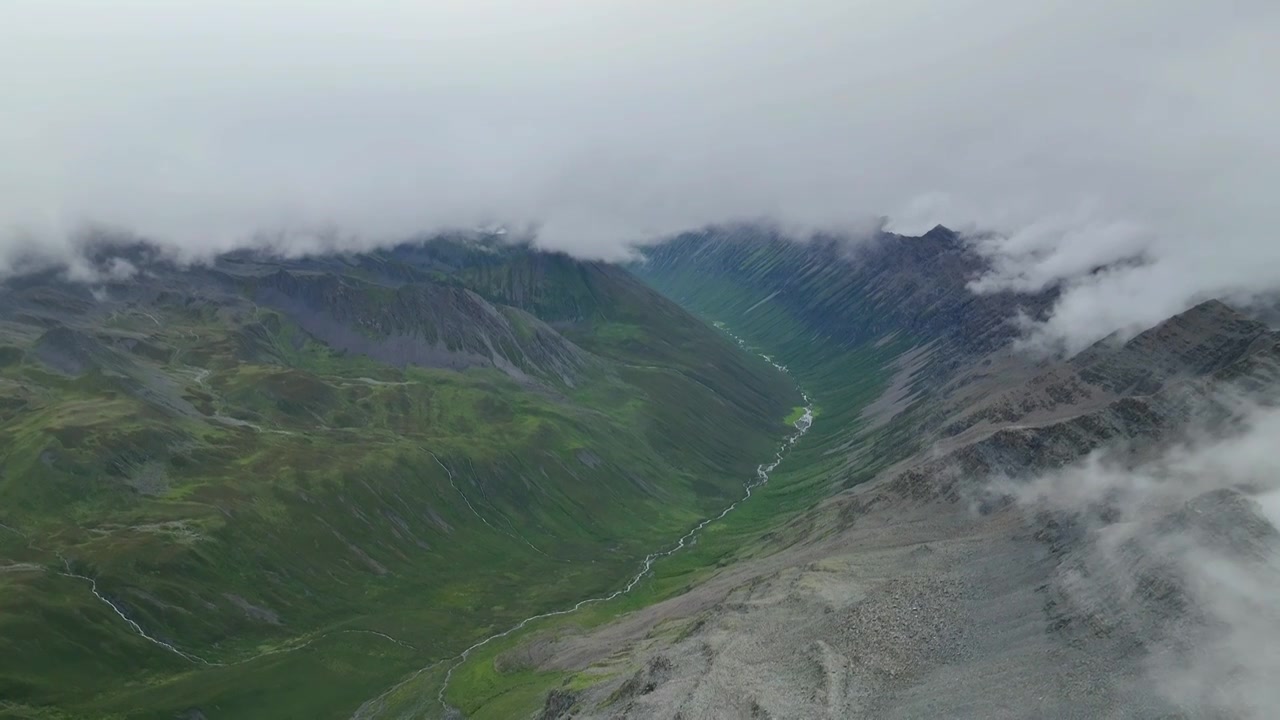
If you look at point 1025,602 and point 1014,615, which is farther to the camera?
point 1025,602

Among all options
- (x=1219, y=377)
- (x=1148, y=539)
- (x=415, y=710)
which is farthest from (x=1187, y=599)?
(x=415, y=710)

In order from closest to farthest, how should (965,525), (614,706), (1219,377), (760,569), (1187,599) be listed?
(1187,599) → (614,706) → (965,525) → (1219,377) → (760,569)

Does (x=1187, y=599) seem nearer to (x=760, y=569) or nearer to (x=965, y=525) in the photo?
(x=965, y=525)

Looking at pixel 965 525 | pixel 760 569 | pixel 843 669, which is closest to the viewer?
pixel 843 669

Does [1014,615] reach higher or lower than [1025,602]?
lower

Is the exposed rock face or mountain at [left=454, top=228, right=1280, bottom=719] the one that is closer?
the exposed rock face

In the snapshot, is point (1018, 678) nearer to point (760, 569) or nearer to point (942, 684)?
point (942, 684)

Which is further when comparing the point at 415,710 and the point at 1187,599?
the point at 415,710

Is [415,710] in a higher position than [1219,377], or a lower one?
lower

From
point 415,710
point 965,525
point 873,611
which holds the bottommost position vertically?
point 415,710

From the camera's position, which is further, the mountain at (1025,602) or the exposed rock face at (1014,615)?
the mountain at (1025,602)
